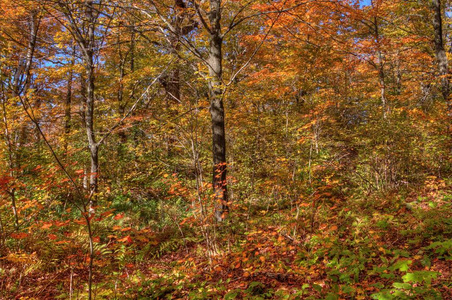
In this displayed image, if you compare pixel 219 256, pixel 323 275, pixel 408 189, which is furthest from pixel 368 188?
pixel 219 256

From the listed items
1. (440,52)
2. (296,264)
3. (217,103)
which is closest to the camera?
(296,264)

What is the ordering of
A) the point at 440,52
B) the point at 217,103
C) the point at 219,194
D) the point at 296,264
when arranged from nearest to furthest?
the point at 296,264, the point at 219,194, the point at 217,103, the point at 440,52

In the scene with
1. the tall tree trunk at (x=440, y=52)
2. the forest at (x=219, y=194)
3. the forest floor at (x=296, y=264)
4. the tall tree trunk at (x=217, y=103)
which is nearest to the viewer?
the forest floor at (x=296, y=264)

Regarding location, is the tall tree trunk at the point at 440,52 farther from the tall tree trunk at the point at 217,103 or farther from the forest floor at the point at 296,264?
the tall tree trunk at the point at 217,103

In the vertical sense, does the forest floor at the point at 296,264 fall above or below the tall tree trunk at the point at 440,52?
below

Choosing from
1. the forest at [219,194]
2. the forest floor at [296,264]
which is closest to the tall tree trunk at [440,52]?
the forest at [219,194]

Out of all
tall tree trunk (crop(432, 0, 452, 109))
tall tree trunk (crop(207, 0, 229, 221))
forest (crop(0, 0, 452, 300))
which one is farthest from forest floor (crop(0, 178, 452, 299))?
tall tree trunk (crop(432, 0, 452, 109))

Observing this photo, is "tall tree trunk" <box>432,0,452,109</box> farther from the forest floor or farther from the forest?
the forest floor

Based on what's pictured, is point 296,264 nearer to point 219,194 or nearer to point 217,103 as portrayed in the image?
point 219,194

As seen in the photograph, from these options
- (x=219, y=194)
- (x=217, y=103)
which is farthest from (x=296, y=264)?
(x=217, y=103)

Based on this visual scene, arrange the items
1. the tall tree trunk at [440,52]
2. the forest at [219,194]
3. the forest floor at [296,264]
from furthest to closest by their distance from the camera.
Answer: the tall tree trunk at [440,52] → the forest at [219,194] → the forest floor at [296,264]

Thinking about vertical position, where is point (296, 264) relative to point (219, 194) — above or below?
below

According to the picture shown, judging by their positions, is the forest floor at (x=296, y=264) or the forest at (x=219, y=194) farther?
the forest at (x=219, y=194)

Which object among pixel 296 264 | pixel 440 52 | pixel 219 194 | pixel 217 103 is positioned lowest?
pixel 296 264
